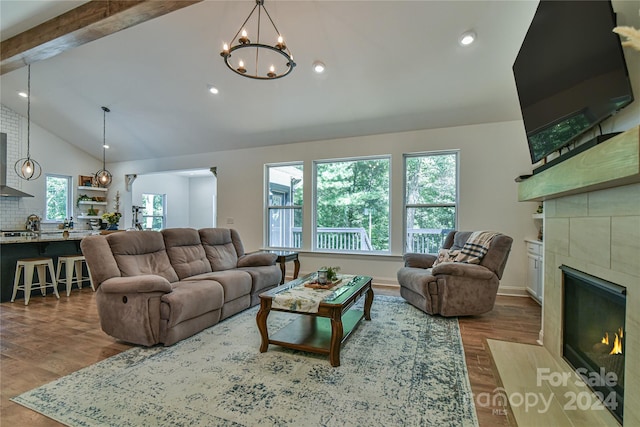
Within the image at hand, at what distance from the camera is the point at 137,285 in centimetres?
254

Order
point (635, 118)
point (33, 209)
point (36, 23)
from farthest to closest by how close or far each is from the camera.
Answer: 1. point (33, 209)
2. point (36, 23)
3. point (635, 118)

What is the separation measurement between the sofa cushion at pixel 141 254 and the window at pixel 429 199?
370 centimetres

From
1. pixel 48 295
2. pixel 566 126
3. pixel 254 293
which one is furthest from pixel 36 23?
pixel 566 126

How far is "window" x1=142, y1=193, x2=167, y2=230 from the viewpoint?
29.3 ft

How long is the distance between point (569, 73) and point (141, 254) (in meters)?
3.95

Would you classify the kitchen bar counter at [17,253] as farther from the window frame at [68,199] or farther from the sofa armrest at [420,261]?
the sofa armrest at [420,261]

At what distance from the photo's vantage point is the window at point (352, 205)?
17.3 feet

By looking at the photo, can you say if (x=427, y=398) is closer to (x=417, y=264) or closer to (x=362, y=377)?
(x=362, y=377)

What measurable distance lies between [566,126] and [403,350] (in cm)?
205

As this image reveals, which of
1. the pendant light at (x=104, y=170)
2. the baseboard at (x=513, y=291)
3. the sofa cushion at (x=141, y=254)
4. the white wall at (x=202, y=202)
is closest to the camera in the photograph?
the sofa cushion at (x=141, y=254)

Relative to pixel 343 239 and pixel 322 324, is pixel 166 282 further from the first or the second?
pixel 343 239

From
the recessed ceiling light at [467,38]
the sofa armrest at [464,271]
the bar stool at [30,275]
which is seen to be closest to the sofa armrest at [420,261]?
the sofa armrest at [464,271]

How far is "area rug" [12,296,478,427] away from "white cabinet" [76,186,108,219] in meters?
6.88

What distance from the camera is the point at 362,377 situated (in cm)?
212
